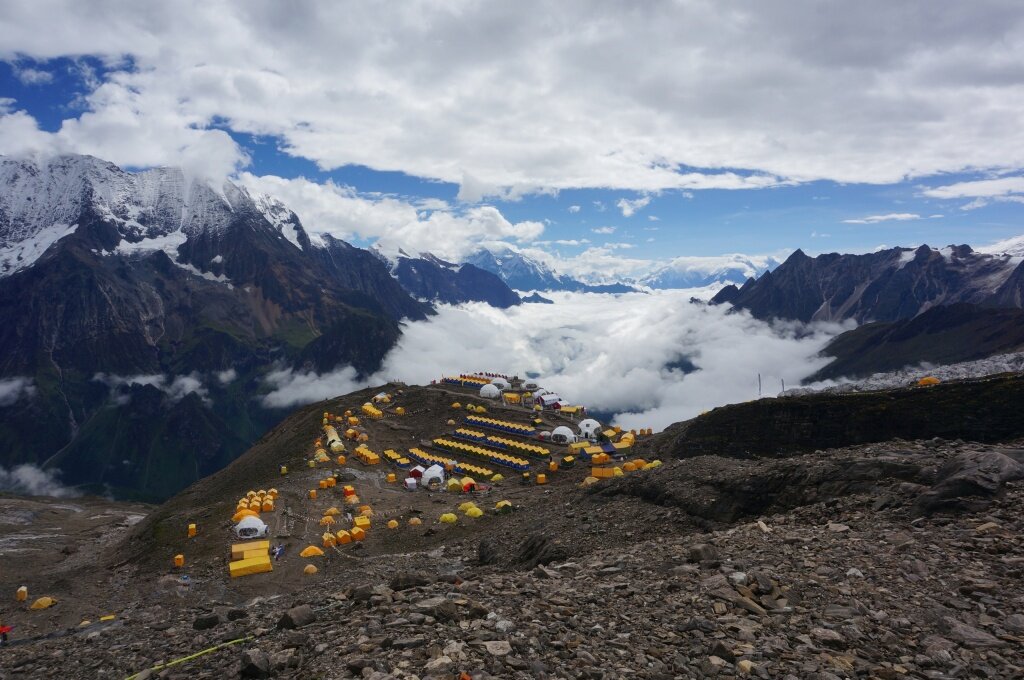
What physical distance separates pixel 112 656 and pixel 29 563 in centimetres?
6115

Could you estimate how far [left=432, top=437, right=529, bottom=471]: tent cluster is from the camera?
238 ft

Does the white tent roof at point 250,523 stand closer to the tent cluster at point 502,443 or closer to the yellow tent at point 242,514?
the yellow tent at point 242,514

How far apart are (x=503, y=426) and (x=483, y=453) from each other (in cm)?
1056

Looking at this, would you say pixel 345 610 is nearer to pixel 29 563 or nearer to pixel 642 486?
pixel 642 486

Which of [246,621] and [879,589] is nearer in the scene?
[879,589]

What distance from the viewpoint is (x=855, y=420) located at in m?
47.5

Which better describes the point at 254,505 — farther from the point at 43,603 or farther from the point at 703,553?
the point at 703,553

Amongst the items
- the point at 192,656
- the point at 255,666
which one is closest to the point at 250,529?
the point at 192,656

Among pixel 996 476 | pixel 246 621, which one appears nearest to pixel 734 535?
pixel 996 476

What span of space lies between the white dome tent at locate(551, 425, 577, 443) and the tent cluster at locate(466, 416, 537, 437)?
13.0ft

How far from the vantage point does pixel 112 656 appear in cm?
1992

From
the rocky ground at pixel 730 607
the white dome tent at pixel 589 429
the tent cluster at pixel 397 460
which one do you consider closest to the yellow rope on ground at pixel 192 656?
the rocky ground at pixel 730 607

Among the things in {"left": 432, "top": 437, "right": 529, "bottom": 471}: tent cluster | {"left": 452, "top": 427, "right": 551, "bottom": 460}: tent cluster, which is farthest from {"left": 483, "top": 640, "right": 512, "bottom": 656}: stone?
{"left": 452, "top": 427, "right": 551, "bottom": 460}: tent cluster

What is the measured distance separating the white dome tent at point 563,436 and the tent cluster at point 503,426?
3.96m
